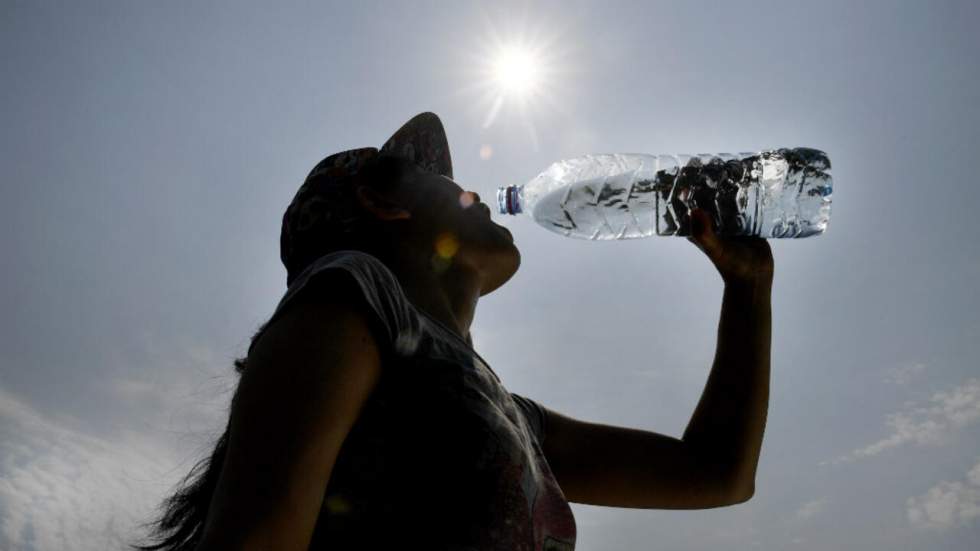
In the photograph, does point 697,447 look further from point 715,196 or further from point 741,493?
point 715,196

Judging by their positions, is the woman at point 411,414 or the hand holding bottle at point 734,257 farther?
the hand holding bottle at point 734,257

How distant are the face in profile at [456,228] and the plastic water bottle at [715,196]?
3.59ft

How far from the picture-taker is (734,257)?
105 inches

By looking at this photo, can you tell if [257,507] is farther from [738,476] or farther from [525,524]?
[738,476]

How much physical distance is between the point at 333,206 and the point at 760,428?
186 centimetres

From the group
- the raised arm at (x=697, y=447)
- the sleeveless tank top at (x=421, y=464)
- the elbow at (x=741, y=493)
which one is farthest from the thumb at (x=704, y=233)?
the sleeveless tank top at (x=421, y=464)

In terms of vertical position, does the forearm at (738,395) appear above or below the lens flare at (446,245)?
below

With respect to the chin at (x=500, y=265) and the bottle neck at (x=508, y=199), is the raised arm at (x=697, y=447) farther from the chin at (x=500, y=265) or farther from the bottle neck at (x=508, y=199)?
the bottle neck at (x=508, y=199)

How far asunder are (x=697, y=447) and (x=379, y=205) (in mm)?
1568

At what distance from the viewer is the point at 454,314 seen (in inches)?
92.9

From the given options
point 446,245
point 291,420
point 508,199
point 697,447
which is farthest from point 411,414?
point 508,199

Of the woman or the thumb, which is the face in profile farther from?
the thumb

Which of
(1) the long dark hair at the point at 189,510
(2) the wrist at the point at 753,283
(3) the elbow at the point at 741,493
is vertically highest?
(2) the wrist at the point at 753,283

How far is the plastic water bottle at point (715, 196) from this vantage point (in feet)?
11.3
